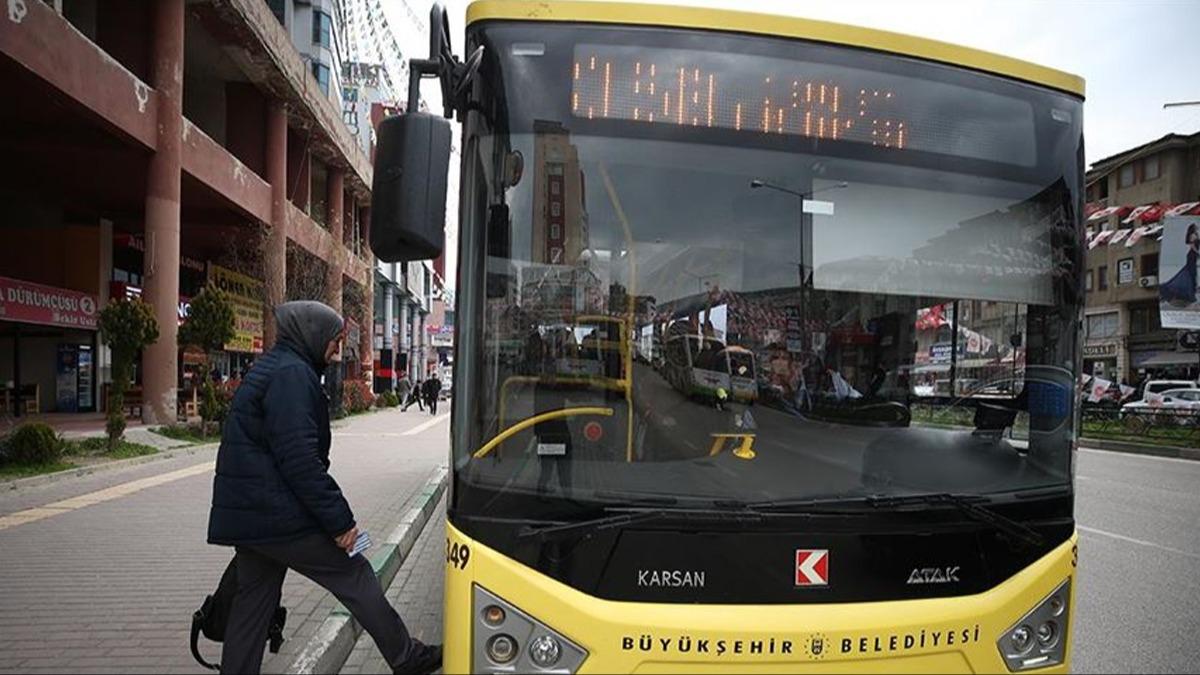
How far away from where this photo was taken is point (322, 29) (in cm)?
4306

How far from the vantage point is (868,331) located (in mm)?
3014

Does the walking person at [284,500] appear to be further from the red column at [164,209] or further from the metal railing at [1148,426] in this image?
the metal railing at [1148,426]

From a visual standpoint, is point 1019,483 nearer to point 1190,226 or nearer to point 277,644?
point 277,644

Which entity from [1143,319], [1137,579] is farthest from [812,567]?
[1143,319]

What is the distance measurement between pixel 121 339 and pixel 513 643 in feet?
46.4

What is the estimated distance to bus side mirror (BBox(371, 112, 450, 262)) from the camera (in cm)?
273

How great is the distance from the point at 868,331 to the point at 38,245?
2635cm

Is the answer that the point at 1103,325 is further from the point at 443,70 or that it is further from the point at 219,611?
the point at 219,611

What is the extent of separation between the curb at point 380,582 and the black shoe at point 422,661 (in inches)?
28.8

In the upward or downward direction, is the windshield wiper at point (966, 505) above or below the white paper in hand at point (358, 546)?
above

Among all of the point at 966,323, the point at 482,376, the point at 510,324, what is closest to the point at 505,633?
the point at 482,376

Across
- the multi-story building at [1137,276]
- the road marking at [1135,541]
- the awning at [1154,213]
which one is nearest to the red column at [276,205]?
the road marking at [1135,541]

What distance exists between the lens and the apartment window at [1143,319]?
4245 centimetres

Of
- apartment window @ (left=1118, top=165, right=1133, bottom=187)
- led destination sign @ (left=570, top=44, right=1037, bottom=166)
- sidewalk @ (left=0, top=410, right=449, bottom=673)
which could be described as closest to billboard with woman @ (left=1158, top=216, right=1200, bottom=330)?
sidewalk @ (left=0, top=410, right=449, bottom=673)
